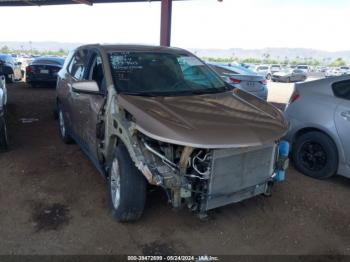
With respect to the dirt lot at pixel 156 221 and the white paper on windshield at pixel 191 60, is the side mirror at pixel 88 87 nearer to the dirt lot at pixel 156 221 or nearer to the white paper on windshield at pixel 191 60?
the dirt lot at pixel 156 221

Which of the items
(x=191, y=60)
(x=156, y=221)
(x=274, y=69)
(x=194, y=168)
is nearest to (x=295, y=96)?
(x=191, y=60)

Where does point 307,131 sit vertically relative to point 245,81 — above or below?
below

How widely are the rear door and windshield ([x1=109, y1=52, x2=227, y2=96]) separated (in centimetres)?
155

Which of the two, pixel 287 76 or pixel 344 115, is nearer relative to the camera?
pixel 344 115

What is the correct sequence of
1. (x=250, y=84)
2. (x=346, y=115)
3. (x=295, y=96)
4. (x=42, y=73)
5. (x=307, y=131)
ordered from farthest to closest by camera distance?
(x=42, y=73)
(x=250, y=84)
(x=295, y=96)
(x=307, y=131)
(x=346, y=115)

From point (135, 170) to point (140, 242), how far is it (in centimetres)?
68

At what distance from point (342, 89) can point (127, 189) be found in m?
3.25

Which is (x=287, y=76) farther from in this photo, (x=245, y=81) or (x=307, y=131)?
(x=307, y=131)

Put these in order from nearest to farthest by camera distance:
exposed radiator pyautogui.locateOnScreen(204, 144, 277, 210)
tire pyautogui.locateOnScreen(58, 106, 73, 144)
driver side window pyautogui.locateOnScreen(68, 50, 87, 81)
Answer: exposed radiator pyautogui.locateOnScreen(204, 144, 277, 210)
driver side window pyautogui.locateOnScreen(68, 50, 87, 81)
tire pyautogui.locateOnScreen(58, 106, 73, 144)

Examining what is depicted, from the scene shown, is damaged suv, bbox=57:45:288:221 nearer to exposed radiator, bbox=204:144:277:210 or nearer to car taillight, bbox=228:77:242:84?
exposed radiator, bbox=204:144:277:210

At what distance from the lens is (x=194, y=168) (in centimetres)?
302

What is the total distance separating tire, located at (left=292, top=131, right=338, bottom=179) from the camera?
457 centimetres

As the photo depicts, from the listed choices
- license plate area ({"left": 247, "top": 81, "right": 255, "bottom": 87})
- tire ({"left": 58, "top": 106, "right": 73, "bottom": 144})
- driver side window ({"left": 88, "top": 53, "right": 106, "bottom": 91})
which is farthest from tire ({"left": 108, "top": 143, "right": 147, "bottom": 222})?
license plate area ({"left": 247, "top": 81, "right": 255, "bottom": 87})

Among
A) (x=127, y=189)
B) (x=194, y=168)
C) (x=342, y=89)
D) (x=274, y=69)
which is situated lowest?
(x=274, y=69)
